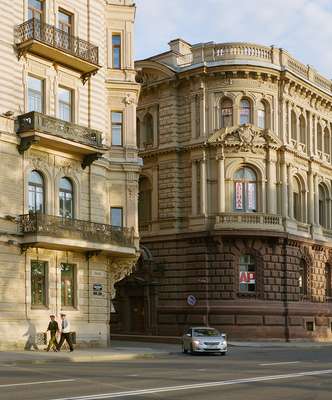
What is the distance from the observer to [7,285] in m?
33.1

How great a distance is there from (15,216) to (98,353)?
6756mm

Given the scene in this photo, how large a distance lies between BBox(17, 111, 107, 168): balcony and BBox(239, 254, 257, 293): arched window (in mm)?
16066

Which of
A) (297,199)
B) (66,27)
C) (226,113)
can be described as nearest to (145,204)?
(226,113)

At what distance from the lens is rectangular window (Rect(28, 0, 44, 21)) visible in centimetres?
3594

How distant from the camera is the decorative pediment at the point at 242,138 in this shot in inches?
1997

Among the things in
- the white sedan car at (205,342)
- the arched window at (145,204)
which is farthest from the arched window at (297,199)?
the white sedan car at (205,342)

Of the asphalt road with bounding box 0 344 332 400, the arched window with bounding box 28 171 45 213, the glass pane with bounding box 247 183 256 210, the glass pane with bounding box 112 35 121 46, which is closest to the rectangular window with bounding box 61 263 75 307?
the arched window with bounding box 28 171 45 213

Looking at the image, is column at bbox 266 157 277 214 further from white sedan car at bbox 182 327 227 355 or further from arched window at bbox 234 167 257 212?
white sedan car at bbox 182 327 227 355

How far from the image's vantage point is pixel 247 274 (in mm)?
50219

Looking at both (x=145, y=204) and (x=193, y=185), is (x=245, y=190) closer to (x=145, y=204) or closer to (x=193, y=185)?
(x=193, y=185)

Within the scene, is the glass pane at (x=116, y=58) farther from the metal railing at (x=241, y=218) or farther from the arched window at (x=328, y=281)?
the arched window at (x=328, y=281)

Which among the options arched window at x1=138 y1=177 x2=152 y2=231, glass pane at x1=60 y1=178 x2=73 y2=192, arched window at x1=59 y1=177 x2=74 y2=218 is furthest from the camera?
arched window at x1=138 y1=177 x2=152 y2=231

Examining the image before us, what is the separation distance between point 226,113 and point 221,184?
4829mm

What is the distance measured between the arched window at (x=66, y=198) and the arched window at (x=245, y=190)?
16184mm
